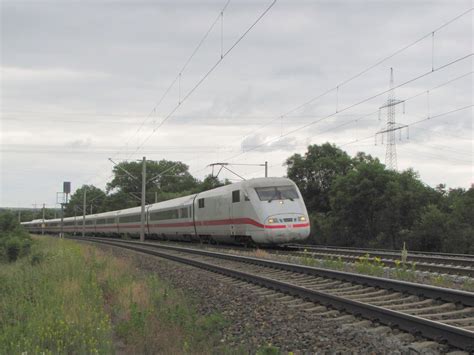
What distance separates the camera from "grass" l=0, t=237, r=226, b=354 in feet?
20.2

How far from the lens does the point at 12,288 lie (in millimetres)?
10578

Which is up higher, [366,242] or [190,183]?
[190,183]

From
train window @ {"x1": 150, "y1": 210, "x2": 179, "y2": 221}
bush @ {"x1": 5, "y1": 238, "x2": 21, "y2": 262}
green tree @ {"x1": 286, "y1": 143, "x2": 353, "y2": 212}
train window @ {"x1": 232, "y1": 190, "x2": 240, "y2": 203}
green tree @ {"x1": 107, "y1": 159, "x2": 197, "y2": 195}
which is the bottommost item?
bush @ {"x1": 5, "y1": 238, "x2": 21, "y2": 262}

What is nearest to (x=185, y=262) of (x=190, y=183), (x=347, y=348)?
(x=347, y=348)

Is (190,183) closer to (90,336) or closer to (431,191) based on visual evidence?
(431,191)

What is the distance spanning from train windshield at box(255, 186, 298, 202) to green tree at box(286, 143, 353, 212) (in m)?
18.9

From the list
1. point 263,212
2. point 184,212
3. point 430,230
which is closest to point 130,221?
point 184,212

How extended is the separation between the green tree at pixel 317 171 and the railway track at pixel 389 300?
28.2 m

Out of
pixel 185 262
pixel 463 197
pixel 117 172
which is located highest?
pixel 117 172

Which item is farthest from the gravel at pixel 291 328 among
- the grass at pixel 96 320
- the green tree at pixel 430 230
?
the green tree at pixel 430 230

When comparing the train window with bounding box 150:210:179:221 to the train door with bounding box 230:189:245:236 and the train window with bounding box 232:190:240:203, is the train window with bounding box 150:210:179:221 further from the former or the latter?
the train window with bounding box 232:190:240:203

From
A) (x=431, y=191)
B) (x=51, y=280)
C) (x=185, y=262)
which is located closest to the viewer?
(x=51, y=280)

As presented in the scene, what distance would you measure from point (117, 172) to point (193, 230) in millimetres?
97313

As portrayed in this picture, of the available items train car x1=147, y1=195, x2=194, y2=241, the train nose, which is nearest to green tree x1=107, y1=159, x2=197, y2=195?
train car x1=147, y1=195, x2=194, y2=241
